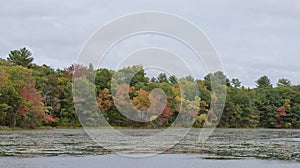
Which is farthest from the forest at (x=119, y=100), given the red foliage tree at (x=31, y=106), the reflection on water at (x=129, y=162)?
the reflection on water at (x=129, y=162)

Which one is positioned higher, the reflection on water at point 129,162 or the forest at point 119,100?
the forest at point 119,100

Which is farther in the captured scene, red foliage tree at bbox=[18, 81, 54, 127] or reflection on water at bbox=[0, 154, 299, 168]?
red foliage tree at bbox=[18, 81, 54, 127]

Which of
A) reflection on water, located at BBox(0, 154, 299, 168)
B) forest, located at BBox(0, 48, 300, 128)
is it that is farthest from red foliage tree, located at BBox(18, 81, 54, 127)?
reflection on water, located at BBox(0, 154, 299, 168)

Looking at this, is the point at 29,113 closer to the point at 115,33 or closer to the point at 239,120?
the point at 115,33

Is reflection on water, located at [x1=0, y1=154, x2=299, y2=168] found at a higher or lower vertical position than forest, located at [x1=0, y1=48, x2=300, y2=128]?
lower

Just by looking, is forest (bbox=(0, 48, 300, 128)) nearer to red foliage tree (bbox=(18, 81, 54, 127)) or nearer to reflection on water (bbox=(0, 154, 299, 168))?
red foliage tree (bbox=(18, 81, 54, 127))

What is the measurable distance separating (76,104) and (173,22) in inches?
1534

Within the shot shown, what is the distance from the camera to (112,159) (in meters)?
25.5

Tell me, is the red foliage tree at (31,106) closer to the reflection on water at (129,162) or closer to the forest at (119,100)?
the forest at (119,100)

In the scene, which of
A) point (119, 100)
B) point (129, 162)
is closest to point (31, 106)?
point (119, 100)

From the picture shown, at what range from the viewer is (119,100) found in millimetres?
76125

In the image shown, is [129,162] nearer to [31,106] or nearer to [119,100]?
[31,106]

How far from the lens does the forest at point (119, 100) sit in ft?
206

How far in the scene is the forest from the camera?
6275cm
